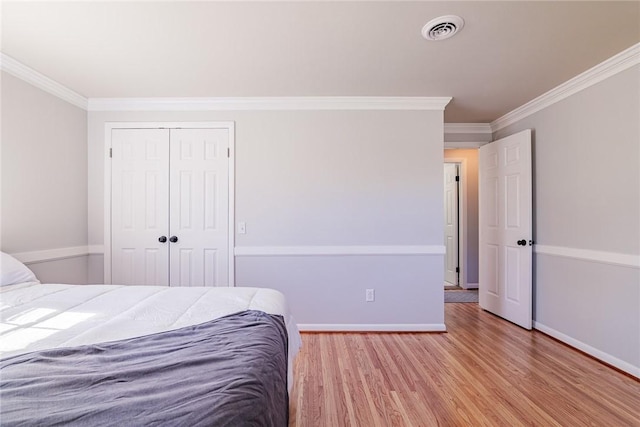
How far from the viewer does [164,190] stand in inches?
117

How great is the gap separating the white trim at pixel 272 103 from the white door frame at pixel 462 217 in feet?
7.69

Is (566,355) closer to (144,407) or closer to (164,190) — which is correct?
(144,407)

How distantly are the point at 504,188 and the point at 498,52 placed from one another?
170 centimetres

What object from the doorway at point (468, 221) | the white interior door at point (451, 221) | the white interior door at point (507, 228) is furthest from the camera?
the white interior door at point (451, 221)

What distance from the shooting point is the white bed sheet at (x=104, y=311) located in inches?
43.6

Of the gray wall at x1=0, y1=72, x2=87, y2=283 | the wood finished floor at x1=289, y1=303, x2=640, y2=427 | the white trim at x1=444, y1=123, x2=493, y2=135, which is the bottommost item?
the wood finished floor at x1=289, y1=303, x2=640, y2=427

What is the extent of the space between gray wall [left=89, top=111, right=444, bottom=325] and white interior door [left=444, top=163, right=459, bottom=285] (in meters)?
2.40

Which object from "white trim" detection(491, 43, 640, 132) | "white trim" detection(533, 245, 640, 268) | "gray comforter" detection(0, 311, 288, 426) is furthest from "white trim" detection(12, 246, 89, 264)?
"white trim" detection(491, 43, 640, 132)

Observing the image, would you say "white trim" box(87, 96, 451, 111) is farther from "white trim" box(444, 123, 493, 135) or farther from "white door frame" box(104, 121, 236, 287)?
"white trim" box(444, 123, 493, 135)

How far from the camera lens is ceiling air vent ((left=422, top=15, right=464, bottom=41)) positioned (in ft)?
5.78

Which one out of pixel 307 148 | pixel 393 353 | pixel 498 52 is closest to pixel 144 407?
pixel 393 353

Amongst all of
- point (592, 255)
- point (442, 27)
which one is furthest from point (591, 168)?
point (442, 27)

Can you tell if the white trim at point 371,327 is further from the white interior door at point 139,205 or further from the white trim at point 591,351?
the white interior door at point 139,205

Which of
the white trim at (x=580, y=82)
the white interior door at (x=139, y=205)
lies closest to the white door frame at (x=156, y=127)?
the white interior door at (x=139, y=205)
